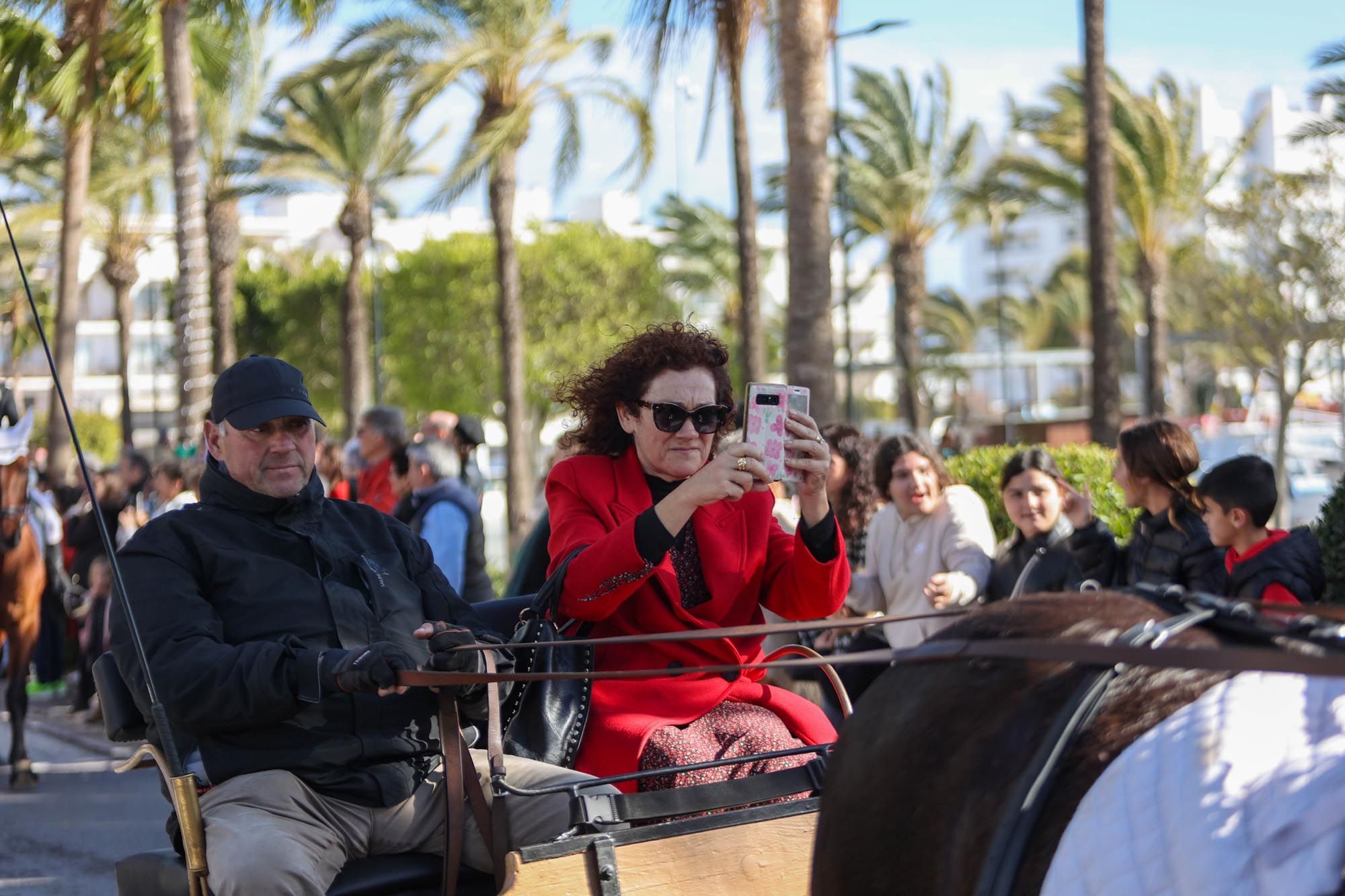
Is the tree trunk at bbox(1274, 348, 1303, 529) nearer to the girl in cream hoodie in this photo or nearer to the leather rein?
the girl in cream hoodie

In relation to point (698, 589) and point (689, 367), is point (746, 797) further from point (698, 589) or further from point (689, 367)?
point (689, 367)

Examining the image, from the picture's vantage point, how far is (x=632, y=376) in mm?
4000

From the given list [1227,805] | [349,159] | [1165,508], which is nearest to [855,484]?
[1165,508]

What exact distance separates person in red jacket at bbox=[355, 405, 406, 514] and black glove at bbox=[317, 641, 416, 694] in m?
4.78

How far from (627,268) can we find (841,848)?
1516 inches

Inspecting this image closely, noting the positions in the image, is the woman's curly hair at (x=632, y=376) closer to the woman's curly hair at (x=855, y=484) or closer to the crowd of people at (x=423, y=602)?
the crowd of people at (x=423, y=602)

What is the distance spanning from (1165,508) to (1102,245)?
10754 mm

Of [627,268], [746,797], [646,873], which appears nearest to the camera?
[646,873]

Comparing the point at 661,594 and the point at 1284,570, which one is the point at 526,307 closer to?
the point at 1284,570

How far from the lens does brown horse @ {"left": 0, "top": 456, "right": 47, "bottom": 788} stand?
364 inches

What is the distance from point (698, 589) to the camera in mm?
3914

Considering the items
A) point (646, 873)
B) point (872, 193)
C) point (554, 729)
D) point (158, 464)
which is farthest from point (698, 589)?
point (872, 193)

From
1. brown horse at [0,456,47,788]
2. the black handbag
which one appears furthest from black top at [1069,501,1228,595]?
brown horse at [0,456,47,788]

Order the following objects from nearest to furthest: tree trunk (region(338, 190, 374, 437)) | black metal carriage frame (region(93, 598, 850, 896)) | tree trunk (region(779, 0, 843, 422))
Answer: black metal carriage frame (region(93, 598, 850, 896)) < tree trunk (region(779, 0, 843, 422)) < tree trunk (region(338, 190, 374, 437))
